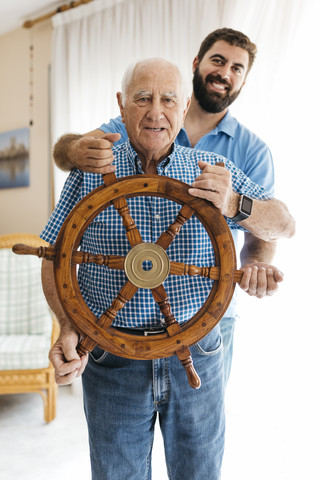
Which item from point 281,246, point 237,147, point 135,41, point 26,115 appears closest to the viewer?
point 237,147

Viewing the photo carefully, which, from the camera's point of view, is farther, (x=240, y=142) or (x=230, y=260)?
(x=240, y=142)

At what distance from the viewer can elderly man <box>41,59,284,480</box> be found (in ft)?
3.35

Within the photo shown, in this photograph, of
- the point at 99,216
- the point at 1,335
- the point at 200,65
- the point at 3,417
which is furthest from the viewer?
the point at 1,335

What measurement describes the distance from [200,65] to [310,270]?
1.13 meters

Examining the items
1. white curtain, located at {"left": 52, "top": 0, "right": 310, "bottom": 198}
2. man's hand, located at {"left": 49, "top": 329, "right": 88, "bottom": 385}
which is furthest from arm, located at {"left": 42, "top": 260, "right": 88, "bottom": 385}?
white curtain, located at {"left": 52, "top": 0, "right": 310, "bottom": 198}

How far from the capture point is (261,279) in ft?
3.10

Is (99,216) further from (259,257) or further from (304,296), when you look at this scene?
(304,296)

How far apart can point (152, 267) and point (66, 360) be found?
294 millimetres

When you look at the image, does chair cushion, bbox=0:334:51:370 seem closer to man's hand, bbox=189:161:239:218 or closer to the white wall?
the white wall

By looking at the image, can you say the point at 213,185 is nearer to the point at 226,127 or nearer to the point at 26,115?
the point at 226,127

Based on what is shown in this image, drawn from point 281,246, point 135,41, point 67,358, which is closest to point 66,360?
point 67,358

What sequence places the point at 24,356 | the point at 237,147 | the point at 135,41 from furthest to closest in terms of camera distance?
the point at 135,41 < the point at 24,356 < the point at 237,147

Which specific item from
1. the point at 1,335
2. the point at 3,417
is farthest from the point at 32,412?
the point at 1,335

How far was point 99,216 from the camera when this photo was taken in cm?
108
